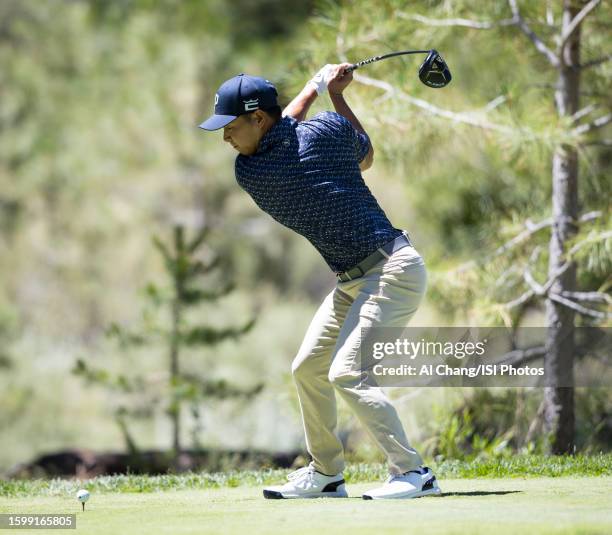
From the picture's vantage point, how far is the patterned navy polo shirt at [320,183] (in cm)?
430

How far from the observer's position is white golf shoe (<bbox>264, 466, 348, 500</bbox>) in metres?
4.58

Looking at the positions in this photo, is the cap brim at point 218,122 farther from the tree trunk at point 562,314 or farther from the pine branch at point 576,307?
the pine branch at point 576,307

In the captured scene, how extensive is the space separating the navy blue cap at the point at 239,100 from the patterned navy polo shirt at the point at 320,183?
0.37 ft

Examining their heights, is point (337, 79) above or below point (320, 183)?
above

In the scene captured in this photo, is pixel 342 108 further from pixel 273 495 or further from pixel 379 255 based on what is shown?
pixel 273 495

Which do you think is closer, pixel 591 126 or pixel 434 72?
pixel 434 72

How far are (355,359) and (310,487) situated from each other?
687 mm

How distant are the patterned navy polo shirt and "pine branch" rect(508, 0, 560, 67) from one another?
3682 mm

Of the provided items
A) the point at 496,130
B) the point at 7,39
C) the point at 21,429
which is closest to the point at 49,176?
the point at 7,39

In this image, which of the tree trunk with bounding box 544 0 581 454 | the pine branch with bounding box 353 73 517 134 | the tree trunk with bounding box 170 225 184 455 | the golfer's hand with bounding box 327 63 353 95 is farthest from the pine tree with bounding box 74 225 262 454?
the golfer's hand with bounding box 327 63 353 95

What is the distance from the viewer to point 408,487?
4.27 metres

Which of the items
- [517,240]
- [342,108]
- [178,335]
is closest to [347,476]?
[342,108]

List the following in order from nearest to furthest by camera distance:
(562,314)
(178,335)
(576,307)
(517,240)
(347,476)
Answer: (347,476), (576,307), (562,314), (517,240), (178,335)

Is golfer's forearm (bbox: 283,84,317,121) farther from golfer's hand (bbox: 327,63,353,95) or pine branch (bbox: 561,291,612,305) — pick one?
pine branch (bbox: 561,291,612,305)
